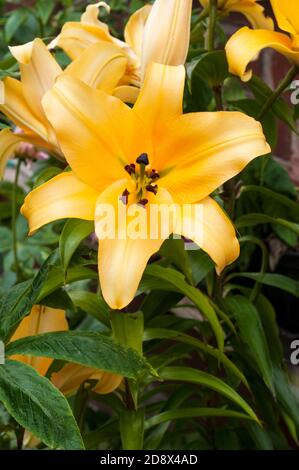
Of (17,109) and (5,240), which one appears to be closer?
(17,109)

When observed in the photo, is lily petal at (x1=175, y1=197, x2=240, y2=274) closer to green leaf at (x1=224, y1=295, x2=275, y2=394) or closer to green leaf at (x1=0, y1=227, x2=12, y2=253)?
green leaf at (x1=224, y1=295, x2=275, y2=394)

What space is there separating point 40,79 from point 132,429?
37 cm

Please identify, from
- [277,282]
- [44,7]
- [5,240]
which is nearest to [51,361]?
[277,282]

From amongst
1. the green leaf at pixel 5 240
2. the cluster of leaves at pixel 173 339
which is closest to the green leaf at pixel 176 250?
the cluster of leaves at pixel 173 339

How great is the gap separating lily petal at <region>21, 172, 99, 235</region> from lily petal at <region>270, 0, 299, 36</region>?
0.23 m

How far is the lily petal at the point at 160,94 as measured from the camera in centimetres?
55

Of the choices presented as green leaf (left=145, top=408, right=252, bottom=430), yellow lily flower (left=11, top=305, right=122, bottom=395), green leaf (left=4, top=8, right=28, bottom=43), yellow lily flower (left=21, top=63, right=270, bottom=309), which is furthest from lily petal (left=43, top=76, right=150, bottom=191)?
green leaf (left=4, top=8, right=28, bottom=43)

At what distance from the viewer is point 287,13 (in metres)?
0.60

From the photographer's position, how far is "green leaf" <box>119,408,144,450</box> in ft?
2.30

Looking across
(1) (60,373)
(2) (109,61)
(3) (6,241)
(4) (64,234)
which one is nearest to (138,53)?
(2) (109,61)

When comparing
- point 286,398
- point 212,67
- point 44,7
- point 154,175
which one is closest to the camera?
point 154,175

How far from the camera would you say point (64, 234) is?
1.87ft

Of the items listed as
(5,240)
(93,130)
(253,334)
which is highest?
(93,130)

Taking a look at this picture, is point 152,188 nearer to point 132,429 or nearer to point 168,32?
point 168,32
